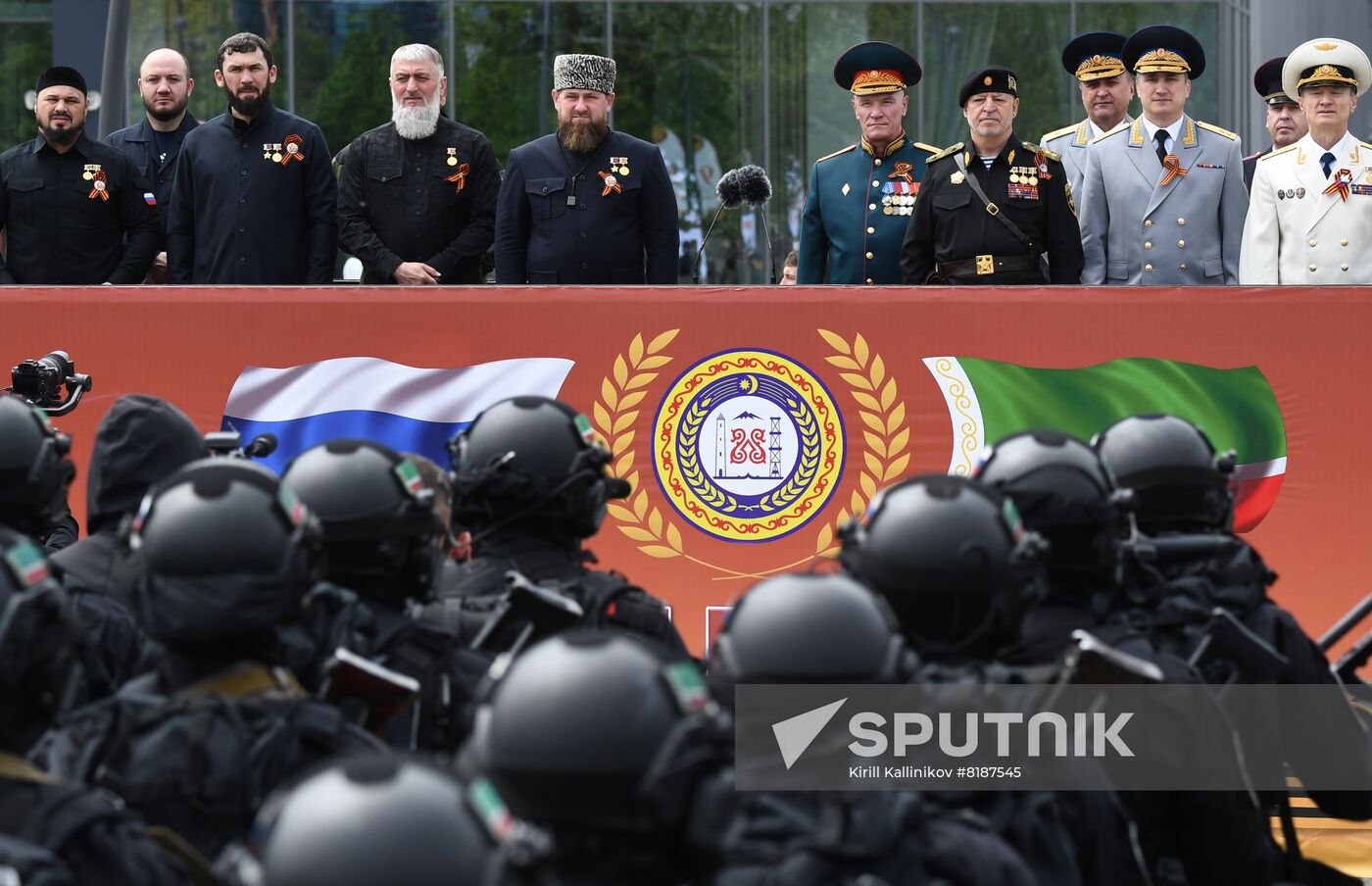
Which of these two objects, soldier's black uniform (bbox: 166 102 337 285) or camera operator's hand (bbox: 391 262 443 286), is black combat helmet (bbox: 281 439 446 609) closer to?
camera operator's hand (bbox: 391 262 443 286)

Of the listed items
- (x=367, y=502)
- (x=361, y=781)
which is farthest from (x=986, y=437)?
(x=361, y=781)

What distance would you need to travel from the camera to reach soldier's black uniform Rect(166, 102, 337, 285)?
29.0 ft

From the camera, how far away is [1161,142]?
348 inches

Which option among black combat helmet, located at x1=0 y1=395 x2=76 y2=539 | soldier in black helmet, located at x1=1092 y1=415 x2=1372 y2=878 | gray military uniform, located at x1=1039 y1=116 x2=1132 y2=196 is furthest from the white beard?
soldier in black helmet, located at x1=1092 y1=415 x2=1372 y2=878

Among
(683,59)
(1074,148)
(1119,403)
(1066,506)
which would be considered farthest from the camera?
(683,59)

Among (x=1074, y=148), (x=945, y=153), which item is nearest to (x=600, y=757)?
(x=945, y=153)

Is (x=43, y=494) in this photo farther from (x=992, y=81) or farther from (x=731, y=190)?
(x=731, y=190)

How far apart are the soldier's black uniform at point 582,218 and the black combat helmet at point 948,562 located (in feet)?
17.5

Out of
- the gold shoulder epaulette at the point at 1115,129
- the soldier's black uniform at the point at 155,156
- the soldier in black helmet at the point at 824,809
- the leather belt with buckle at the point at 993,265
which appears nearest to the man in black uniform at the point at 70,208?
the soldier's black uniform at the point at 155,156

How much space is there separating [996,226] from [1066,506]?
185 inches

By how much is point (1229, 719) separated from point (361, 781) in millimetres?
2291

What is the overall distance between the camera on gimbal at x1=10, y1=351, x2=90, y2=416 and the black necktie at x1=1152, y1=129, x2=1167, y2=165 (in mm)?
4739

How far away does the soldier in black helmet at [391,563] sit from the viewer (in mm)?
4012

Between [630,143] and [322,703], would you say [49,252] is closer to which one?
[630,143]
